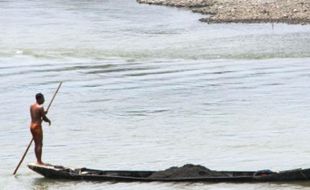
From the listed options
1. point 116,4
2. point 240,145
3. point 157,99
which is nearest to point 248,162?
point 240,145

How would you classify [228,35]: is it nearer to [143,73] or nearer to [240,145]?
[143,73]

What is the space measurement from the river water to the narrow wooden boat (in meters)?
0.18

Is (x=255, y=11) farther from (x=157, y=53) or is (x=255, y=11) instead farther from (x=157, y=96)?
(x=157, y=96)

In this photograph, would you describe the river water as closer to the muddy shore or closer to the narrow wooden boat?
the narrow wooden boat

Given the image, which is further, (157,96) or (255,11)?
(255,11)

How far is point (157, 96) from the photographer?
33.7 metres

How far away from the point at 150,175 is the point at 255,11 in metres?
48.2

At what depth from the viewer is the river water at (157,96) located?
75.9 ft

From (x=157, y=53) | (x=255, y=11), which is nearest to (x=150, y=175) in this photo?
(x=157, y=53)

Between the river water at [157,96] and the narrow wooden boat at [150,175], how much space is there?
179 mm

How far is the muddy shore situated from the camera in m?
62.9

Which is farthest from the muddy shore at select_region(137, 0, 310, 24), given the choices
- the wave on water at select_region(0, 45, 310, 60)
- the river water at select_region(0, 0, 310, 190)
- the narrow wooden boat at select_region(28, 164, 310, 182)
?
the narrow wooden boat at select_region(28, 164, 310, 182)

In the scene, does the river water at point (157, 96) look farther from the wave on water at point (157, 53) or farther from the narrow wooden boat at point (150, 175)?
the narrow wooden boat at point (150, 175)

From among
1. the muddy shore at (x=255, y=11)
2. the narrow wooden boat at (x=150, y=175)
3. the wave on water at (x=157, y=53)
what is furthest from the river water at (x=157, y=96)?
the muddy shore at (x=255, y=11)
